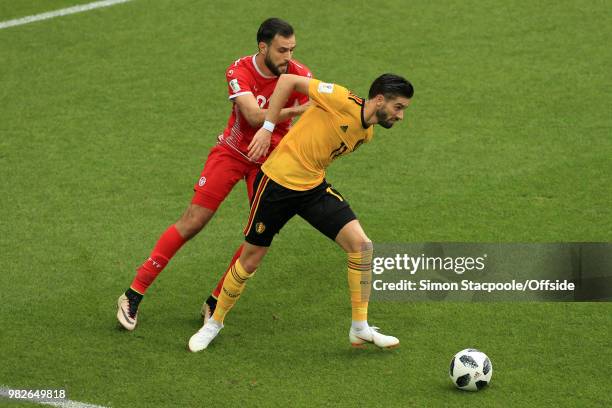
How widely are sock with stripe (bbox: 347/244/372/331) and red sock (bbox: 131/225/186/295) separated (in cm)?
145

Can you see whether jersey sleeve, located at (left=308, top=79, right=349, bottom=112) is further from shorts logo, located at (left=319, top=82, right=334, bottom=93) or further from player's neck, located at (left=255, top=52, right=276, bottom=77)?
player's neck, located at (left=255, top=52, right=276, bottom=77)

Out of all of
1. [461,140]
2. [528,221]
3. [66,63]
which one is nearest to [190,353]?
[528,221]

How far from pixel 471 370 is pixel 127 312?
278 cm

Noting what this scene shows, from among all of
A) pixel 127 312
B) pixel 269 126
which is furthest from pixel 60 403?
pixel 269 126

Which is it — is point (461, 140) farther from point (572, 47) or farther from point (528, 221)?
A: point (572, 47)

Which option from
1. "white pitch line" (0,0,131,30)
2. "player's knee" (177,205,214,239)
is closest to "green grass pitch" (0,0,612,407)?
"white pitch line" (0,0,131,30)

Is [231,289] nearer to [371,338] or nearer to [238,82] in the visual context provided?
[371,338]

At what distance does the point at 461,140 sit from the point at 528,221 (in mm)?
1878

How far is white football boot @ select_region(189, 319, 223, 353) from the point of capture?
8.35m

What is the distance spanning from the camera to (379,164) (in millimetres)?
11586

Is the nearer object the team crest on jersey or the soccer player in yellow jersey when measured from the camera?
the soccer player in yellow jersey

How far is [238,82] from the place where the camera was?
28.0ft

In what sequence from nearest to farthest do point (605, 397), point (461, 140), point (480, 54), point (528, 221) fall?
point (605, 397) < point (528, 221) < point (461, 140) < point (480, 54)

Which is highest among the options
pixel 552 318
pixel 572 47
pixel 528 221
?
pixel 572 47
